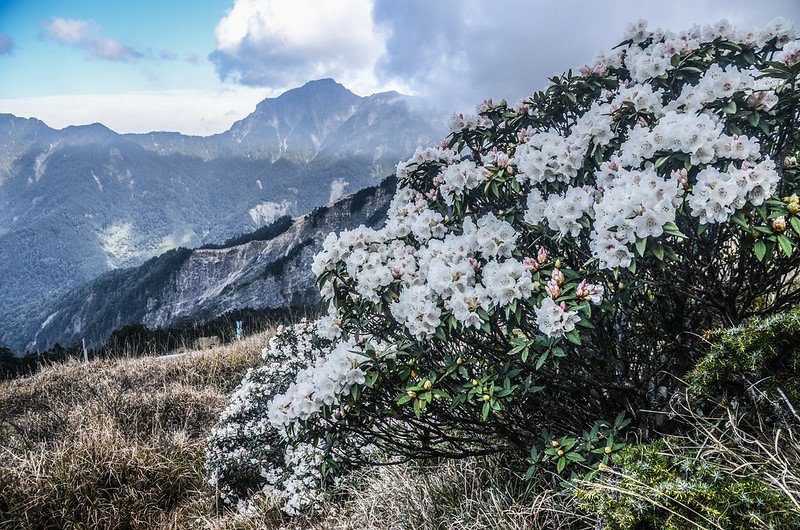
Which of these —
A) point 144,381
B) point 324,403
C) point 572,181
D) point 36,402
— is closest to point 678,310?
point 572,181

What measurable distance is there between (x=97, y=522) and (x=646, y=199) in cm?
489

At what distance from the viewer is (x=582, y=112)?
3.30m

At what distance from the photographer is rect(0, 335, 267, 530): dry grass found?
13.9 feet

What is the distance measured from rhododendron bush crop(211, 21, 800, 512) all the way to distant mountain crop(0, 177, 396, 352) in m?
41.0

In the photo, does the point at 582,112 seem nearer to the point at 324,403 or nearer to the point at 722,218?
the point at 722,218

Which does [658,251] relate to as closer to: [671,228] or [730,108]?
[671,228]

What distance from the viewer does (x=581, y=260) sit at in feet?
9.05

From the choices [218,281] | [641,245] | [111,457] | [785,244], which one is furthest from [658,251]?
[218,281]

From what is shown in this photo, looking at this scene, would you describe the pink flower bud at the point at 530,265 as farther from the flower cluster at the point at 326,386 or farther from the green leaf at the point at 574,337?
the flower cluster at the point at 326,386

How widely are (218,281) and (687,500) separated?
309 ft

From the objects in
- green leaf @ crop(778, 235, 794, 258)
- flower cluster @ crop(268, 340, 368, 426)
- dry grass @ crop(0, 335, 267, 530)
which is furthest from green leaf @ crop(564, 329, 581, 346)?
dry grass @ crop(0, 335, 267, 530)

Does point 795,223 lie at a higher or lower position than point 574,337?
higher

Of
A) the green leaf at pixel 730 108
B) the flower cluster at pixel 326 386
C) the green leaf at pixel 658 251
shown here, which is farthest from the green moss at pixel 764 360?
the flower cluster at pixel 326 386

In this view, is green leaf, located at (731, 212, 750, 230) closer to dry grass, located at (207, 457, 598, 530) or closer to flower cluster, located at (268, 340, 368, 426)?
dry grass, located at (207, 457, 598, 530)
